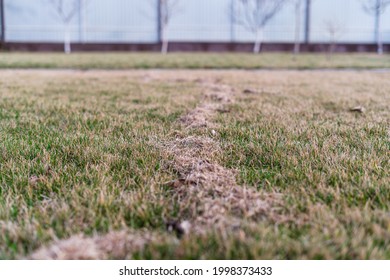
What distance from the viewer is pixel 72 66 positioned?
32.9 ft

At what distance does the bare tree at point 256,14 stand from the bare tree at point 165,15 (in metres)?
3.92

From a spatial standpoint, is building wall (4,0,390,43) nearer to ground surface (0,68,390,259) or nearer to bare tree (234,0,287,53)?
bare tree (234,0,287,53)

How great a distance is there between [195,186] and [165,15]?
20.8 m

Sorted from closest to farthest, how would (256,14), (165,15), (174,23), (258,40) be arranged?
(165,15) < (256,14) < (258,40) < (174,23)

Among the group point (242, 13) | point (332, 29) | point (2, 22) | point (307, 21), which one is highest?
point (242, 13)

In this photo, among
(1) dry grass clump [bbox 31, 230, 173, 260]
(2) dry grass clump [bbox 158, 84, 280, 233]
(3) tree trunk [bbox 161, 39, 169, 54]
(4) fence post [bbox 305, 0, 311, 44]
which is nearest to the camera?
(1) dry grass clump [bbox 31, 230, 173, 260]

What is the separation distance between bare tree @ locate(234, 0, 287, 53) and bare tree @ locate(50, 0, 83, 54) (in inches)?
391

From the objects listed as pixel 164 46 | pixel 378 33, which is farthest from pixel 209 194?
pixel 378 33

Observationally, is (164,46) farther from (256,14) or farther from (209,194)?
(209,194)

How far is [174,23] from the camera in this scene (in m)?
22.1

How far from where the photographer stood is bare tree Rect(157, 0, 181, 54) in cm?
2092

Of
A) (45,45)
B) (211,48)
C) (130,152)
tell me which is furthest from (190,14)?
(130,152)

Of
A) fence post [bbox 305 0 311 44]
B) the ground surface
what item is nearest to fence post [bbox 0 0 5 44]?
fence post [bbox 305 0 311 44]

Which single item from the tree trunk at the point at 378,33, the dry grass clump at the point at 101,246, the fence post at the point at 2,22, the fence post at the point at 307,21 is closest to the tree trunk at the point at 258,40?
the fence post at the point at 307,21
